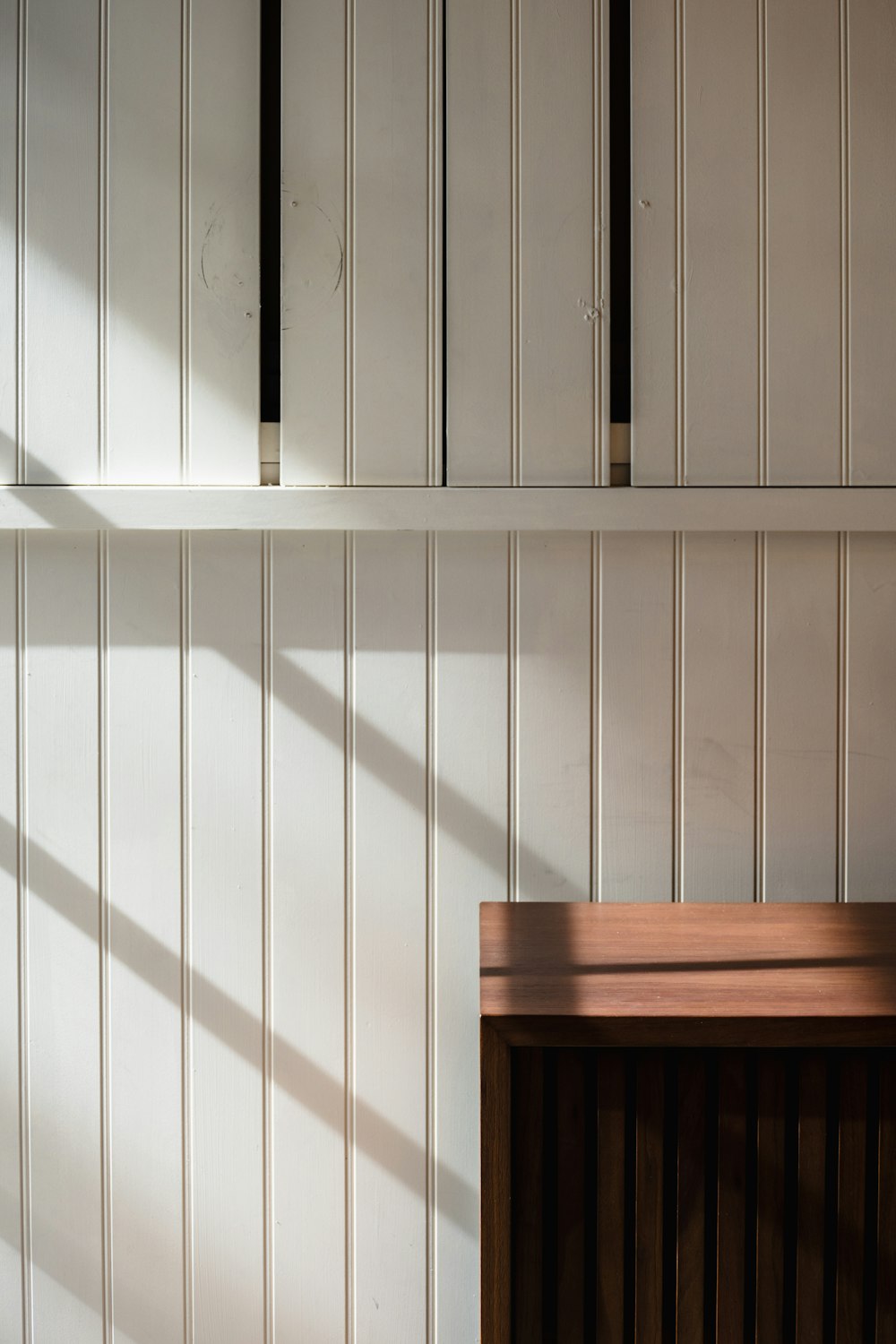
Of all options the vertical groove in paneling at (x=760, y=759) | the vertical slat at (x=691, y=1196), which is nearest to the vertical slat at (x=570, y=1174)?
the vertical slat at (x=691, y=1196)

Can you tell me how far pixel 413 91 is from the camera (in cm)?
141

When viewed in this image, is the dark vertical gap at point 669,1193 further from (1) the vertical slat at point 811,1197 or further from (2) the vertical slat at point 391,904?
(2) the vertical slat at point 391,904

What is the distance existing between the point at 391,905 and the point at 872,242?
116 cm

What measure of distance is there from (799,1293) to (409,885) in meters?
0.67

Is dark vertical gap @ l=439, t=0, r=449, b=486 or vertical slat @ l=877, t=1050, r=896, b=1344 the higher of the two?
dark vertical gap @ l=439, t=0, r=449, b=486

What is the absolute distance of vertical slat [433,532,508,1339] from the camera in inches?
56.6

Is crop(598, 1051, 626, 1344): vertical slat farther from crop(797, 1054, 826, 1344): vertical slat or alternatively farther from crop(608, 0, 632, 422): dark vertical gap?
crop(608, 0, 632, 422): dark vertical gap

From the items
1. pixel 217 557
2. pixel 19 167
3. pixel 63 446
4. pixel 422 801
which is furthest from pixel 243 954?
pixel 19 167

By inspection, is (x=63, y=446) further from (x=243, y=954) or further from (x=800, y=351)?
(x=800, y=351)

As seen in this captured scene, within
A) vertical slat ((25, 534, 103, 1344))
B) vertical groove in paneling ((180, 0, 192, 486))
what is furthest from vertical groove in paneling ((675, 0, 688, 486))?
vertical slat ((25, 534, 103, 1344))

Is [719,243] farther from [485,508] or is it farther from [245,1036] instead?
[245,1036]

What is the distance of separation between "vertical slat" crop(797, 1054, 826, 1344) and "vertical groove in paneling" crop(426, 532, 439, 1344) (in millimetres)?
550

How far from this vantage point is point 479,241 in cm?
142

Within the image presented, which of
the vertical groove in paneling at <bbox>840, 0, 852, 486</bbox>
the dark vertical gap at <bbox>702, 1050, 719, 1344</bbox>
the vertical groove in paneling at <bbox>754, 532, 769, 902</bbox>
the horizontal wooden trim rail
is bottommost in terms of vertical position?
the dark vertical gap at <bbox>702, 1050, 719, 1344</bbox>
